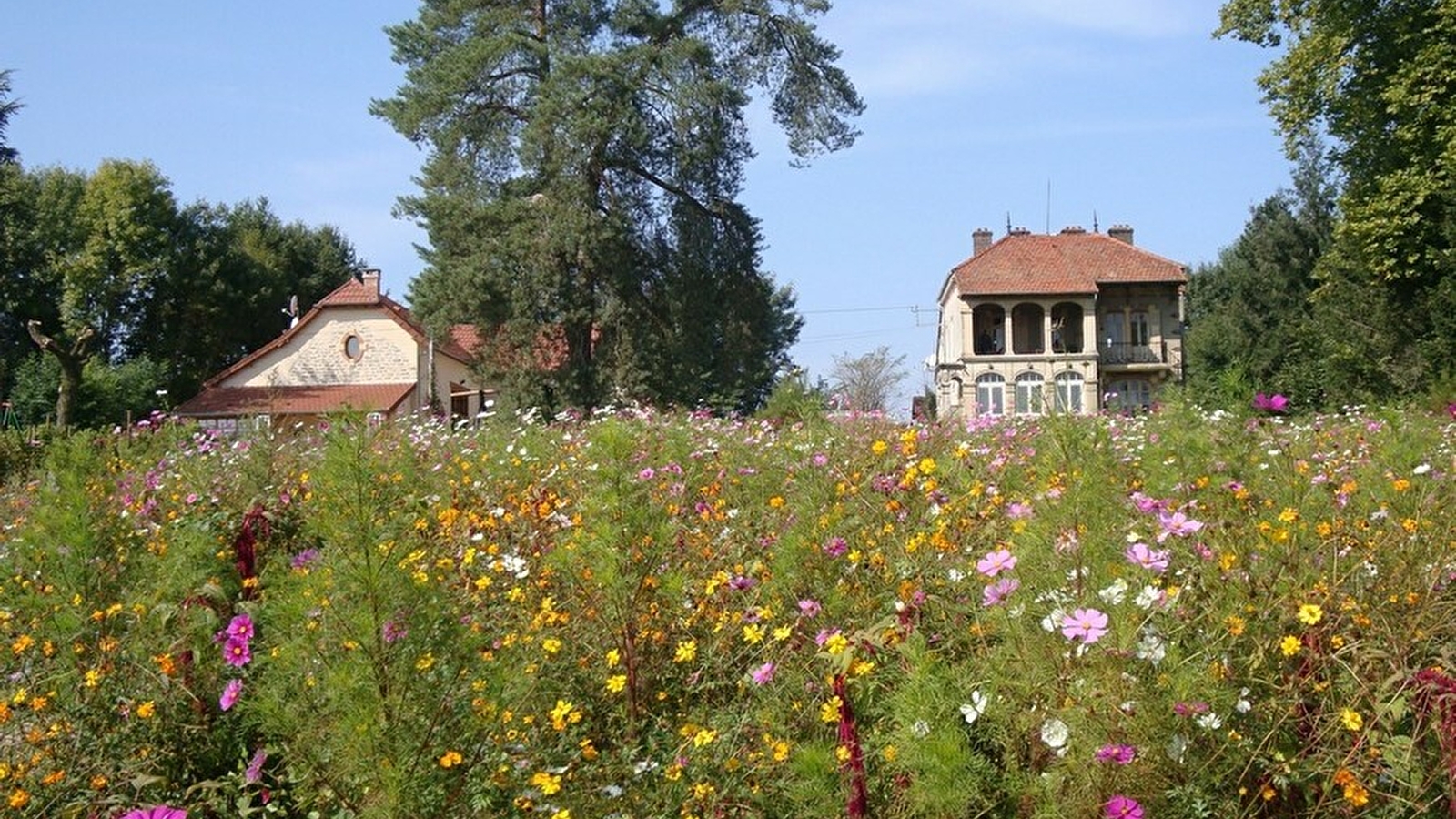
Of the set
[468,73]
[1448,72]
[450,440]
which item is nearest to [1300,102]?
[1448,72]

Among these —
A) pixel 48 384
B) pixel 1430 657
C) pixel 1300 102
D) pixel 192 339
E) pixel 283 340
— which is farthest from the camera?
pixel 192 339

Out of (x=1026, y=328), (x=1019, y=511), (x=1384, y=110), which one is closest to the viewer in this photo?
(x=1019, y=511)

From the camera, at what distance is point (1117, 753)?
85.7 inches

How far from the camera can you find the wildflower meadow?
2.30 meters

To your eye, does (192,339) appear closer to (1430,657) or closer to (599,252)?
(599,252)

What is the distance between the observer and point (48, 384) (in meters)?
32.5

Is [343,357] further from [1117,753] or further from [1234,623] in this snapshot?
[1117,753]

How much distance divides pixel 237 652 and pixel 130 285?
1589 inches

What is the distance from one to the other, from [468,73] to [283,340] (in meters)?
12.8

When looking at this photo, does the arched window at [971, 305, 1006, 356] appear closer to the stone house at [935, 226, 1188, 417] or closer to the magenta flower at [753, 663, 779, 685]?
the stone house at [935, 226, 1188, 417]

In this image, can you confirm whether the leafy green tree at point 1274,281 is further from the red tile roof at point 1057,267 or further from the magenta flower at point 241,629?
the magenta flower at point 241,629

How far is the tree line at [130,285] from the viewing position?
35.0m

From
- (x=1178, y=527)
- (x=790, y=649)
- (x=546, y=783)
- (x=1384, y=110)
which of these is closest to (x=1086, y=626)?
(x=1178, y=527)

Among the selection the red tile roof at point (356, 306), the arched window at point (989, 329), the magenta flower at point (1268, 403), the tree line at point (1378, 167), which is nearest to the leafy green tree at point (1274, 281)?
the tree line at point (1378, 167)
